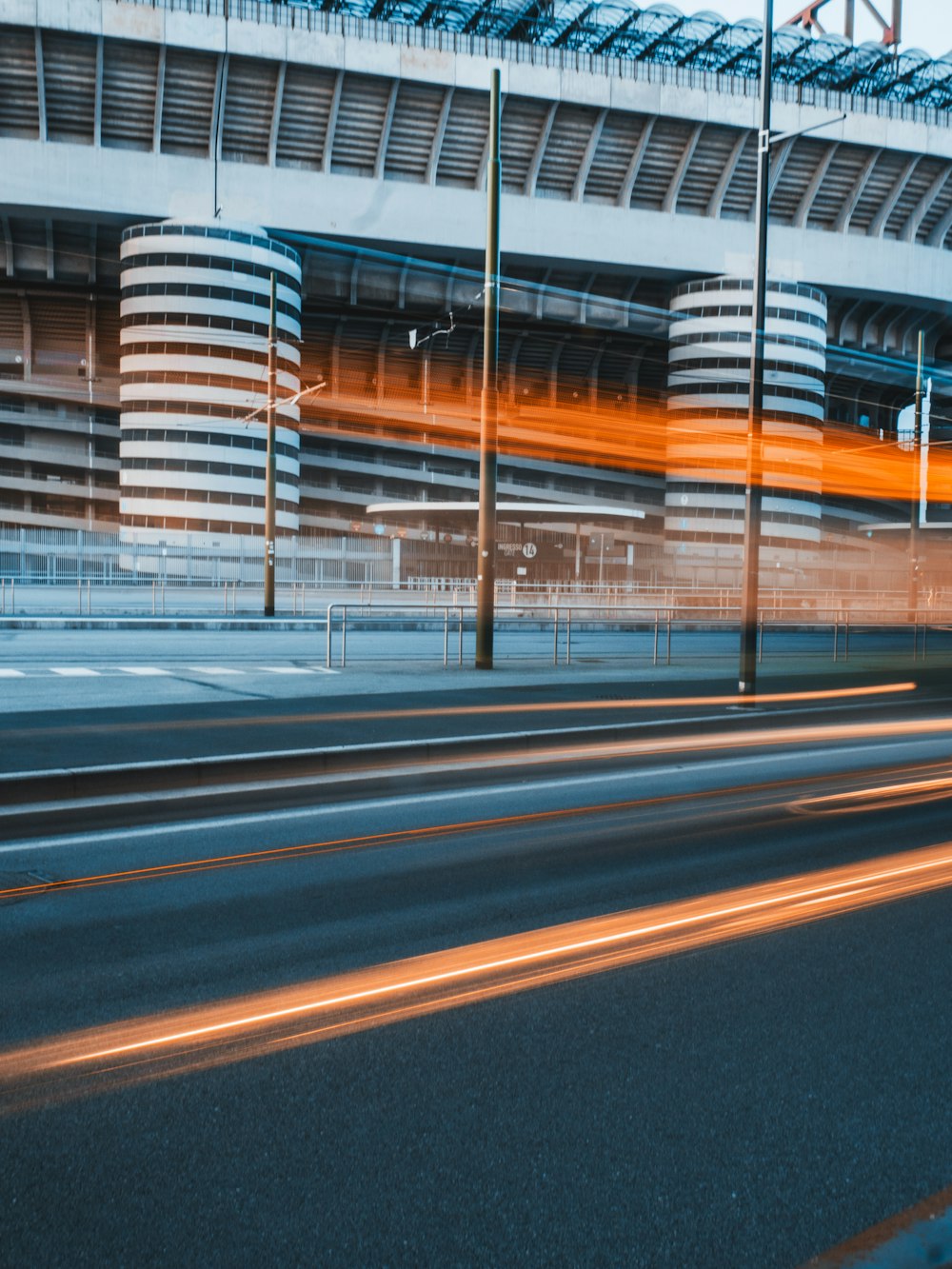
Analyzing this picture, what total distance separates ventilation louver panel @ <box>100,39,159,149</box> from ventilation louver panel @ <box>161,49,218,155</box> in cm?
77

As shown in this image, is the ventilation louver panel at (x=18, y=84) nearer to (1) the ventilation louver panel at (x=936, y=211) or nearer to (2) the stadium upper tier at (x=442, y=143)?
(2) the stadium upper tier at (x=442, y=143)

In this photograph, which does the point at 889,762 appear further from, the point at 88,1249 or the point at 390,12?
the point at 390,12

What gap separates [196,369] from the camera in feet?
222

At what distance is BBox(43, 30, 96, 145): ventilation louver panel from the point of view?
60281 mm

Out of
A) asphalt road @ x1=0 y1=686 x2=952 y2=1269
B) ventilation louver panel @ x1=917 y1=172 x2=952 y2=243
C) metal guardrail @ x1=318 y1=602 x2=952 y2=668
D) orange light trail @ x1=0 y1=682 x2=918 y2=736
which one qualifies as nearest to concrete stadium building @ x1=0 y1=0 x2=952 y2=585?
ventilation louver panel @ x1=917 y1=172 x2=952 y2=243

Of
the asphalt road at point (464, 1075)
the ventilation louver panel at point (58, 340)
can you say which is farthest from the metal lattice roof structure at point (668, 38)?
the asphalt road at point (464, 1075)

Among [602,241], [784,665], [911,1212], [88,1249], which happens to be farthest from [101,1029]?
[602,241]

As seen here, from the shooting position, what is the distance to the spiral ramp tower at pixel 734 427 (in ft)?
256

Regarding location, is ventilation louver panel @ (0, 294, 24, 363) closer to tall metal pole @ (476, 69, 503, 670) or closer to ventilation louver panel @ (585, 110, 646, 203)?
ventilation louver panel @ (585, 110, 646, 203)

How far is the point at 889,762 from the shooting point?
11.8m

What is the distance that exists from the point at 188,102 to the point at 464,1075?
6957cm

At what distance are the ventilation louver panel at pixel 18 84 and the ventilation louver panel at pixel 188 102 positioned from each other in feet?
22.1

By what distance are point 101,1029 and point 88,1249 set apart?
1491 mm


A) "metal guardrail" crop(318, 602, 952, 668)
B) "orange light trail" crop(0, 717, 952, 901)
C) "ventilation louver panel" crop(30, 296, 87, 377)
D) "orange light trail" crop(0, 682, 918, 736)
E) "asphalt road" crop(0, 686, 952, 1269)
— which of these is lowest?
"asphalt road" crop(0, 686, 952, 1269)
